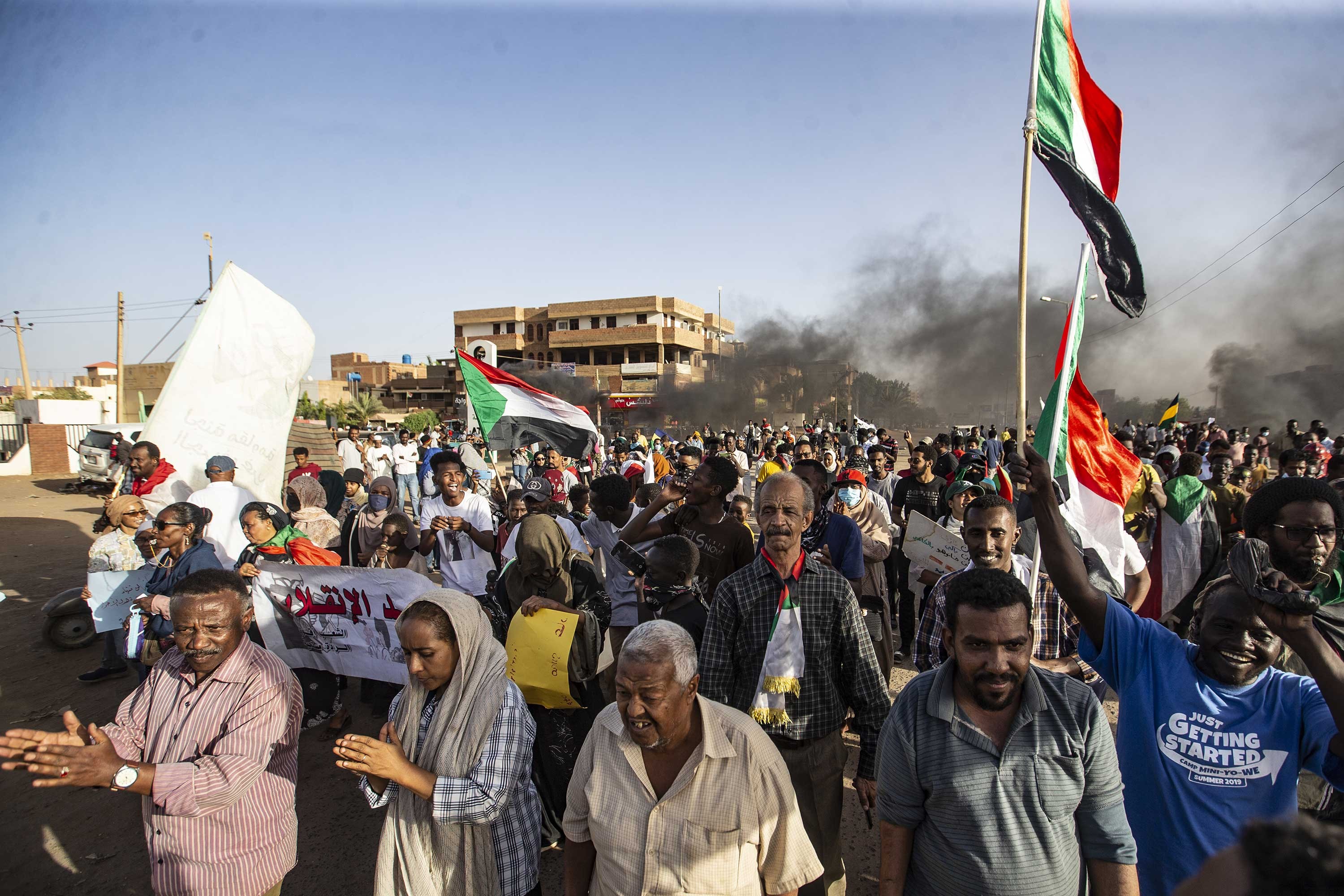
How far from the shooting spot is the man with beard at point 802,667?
247 centimetres

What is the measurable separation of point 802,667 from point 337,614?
3212 millimetres

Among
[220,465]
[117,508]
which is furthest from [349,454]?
[117,508]

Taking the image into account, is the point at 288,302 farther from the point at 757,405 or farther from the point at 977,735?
the point at 757,405

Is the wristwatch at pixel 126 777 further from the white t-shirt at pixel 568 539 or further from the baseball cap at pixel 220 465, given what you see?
the baseball cap at pixel 220 465

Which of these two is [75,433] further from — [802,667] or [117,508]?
[802,667]

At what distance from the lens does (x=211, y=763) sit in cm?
223

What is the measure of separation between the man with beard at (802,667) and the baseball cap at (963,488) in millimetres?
2478

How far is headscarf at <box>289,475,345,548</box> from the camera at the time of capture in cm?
544

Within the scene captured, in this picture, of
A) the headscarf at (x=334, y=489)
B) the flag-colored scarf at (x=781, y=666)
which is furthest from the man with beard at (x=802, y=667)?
the headscarf at (x=334, y=489)

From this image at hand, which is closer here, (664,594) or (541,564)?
(664,594)

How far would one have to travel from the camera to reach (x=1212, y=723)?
1914mm

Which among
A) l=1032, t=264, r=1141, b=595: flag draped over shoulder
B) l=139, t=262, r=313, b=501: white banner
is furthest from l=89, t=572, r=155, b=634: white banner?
l=1032, t=264, r=1141, b=595: flag draped over shoulder

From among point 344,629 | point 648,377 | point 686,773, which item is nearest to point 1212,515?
point 686,773

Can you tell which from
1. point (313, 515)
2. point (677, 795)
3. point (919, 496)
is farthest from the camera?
point (919, 496)
